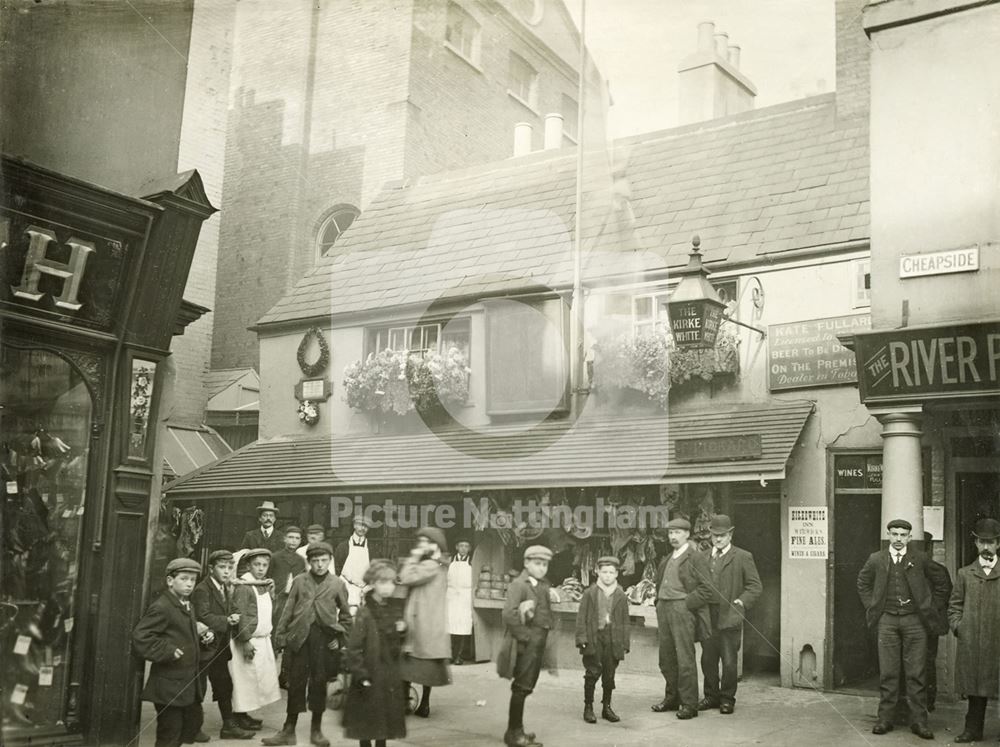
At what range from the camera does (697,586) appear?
951cm

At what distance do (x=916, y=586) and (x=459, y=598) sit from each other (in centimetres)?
568

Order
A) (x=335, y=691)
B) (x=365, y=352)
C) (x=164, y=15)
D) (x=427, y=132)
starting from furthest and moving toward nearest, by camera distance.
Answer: (x=427, y=132), (x=365, y=352), (x=335, y=691), (x=164, y=15)

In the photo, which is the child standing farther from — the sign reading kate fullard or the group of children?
the sign reading kate fullard

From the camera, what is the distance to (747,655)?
38.1 ft

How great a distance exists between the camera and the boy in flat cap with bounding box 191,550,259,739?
26.7 feet

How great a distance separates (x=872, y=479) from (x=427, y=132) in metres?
11.3

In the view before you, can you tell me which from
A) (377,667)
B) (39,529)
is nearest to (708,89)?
(377,667)

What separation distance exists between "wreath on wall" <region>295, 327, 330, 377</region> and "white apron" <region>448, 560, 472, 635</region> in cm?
387

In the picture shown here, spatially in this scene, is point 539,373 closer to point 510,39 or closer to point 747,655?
point 747,655

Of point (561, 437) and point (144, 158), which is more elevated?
point (144, 158)

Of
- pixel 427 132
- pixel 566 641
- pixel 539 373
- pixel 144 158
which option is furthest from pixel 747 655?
pixel 427 132

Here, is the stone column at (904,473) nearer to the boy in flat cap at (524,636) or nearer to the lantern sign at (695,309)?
the lantern sign at (695,309)

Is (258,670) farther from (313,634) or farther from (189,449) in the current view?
(189,449)

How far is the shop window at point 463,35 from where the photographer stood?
61.7 feet
